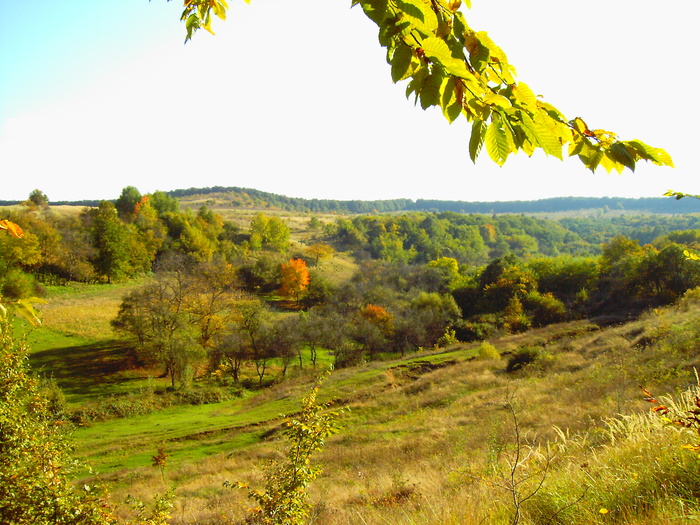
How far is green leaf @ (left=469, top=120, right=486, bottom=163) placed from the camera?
4.19ft

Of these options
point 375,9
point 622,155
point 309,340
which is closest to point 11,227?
point 375,9

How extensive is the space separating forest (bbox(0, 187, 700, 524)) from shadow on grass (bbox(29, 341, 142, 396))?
16cm

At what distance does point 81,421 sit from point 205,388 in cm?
812

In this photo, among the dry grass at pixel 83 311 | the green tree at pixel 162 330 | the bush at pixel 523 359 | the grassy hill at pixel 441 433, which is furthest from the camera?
the dry grass at pixel 83 311

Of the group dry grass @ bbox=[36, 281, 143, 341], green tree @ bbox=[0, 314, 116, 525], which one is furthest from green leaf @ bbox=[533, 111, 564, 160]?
dry grass @ bbox=[36, 281, 143, 341]

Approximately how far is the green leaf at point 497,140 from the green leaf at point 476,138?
17mm

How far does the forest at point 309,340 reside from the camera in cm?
697

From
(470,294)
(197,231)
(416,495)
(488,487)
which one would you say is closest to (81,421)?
(416,495)

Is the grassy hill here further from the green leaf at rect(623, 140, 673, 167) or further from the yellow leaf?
Answer: the yellow leaf

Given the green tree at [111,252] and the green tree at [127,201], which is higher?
the green tree at [127,201]

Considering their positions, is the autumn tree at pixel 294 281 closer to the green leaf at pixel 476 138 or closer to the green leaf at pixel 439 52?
the green leaf at pixel 476 138

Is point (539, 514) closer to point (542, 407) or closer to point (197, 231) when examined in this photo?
point (542, 407)

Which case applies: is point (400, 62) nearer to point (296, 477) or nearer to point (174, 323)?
point (296, 477)

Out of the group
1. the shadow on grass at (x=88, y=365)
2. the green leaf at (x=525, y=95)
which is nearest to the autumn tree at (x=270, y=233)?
the shadow on grass at (x=88, y=365)
